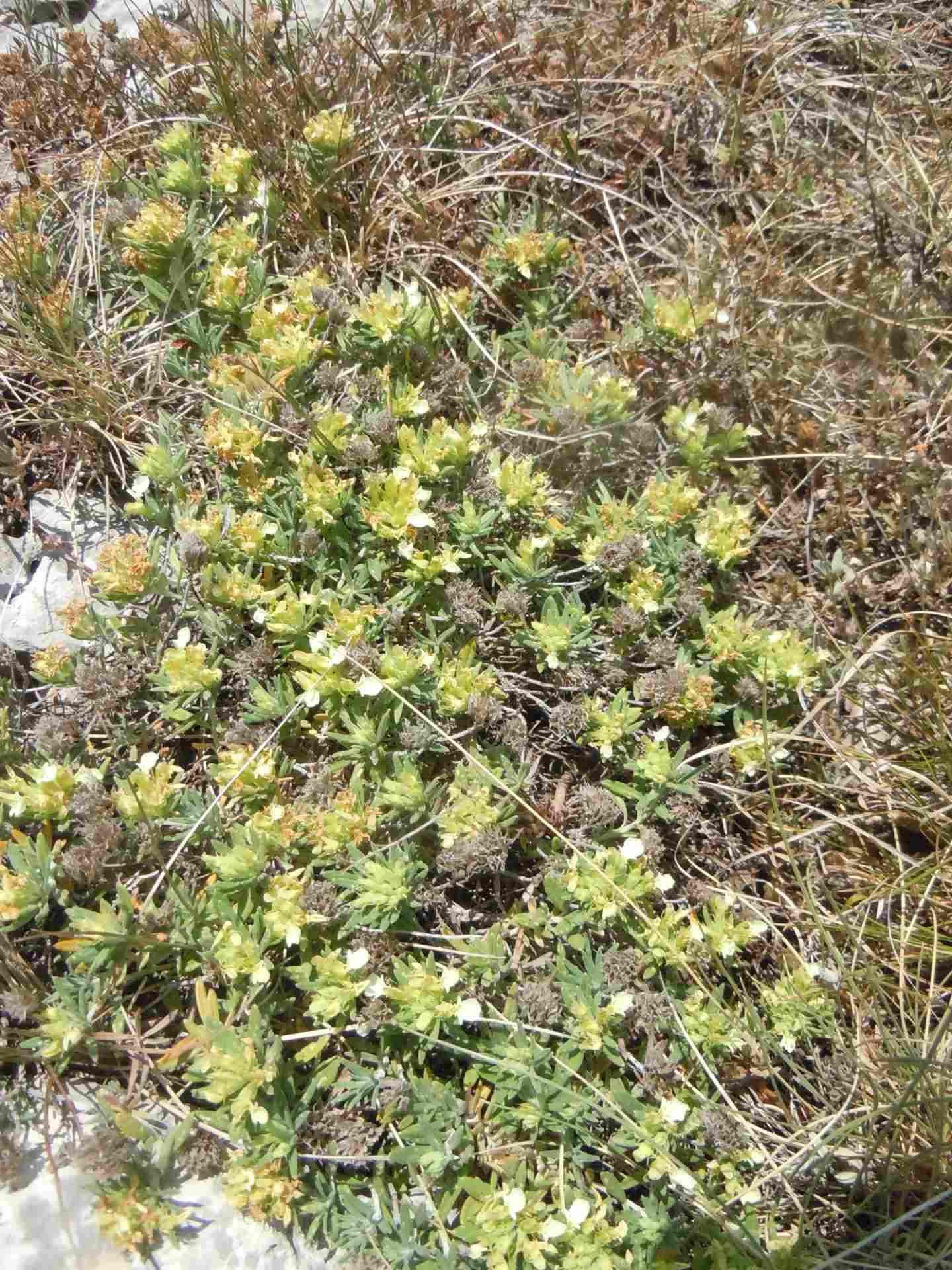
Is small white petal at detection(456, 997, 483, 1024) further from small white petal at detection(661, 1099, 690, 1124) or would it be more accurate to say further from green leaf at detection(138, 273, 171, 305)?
green leaf at detection(138, 273, 171, 305)

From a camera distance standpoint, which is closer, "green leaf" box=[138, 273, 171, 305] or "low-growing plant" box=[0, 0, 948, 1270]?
"low-growing plant" box=[0, 0, 948, 1270]

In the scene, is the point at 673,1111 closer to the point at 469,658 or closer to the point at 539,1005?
the point at 539,1005

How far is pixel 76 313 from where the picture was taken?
3.36 m

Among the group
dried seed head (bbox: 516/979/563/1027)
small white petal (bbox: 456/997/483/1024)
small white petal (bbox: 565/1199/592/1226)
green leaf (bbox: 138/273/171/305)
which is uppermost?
green leaf (bbox: 138/273/171/305)

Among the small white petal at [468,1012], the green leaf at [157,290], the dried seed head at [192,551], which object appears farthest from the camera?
the green leaf at [157,290]

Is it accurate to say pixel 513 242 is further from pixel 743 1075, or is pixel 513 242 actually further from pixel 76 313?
pixel 743 1075

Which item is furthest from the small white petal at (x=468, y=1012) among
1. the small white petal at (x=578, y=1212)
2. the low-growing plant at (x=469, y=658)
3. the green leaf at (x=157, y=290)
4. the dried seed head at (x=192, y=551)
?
the green leaf at (x=157, y=290)

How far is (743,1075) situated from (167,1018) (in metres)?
1.55

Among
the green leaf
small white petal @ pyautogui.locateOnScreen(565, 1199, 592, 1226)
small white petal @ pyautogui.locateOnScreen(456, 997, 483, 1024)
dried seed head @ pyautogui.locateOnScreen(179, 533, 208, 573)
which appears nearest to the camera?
small white petal @ pyautogui.locateOnScreen(565, 1199, 592, 1226)

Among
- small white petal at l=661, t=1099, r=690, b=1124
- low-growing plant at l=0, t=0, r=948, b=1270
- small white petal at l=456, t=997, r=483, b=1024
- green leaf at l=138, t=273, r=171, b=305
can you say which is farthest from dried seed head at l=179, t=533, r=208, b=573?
small white petal at l=661, t=1099, r=690, b=1124

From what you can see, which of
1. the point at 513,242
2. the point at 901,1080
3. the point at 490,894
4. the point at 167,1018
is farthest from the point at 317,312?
the point at 901,1080

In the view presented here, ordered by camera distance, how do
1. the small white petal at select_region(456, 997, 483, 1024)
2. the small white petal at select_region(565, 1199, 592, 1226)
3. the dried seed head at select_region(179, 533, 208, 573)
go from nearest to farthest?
the small white petal at select_region(565, 1199, 592, 1226), the small white petal at select_region(456, 997, 483, 1024), the dried seed head at select_region(179, 533, 208, 573)

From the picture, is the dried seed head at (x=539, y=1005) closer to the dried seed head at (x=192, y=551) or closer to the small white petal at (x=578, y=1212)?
the small white petal at (x=578, y=1212)

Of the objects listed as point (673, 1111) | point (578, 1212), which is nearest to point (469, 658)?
point (673, 1111)
